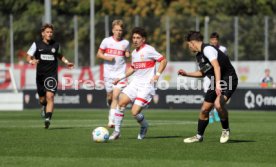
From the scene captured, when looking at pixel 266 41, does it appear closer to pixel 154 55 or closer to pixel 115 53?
pixel 115 53

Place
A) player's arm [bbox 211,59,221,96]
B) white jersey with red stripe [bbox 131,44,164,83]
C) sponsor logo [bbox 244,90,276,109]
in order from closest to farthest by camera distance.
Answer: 1. player's arm [bbox 211,59,221,96]
2. white jersey with red stripe [bbox 131,44,164,83]
3. sponsor logo [bbox 244,90,276,109]

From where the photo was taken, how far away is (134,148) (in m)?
14.6

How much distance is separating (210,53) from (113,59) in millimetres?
6207

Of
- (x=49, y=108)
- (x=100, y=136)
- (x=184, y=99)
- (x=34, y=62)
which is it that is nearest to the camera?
(x=100, y=136)

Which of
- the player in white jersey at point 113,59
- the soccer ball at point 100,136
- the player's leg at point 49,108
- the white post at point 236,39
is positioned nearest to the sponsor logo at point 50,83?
the player's leg at point 49,108

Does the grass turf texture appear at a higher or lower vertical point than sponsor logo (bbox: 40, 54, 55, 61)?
lower

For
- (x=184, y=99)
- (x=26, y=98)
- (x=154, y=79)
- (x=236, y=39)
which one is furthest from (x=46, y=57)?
(x=236, y=39)

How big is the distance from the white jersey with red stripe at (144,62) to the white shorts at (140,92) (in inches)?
4.9

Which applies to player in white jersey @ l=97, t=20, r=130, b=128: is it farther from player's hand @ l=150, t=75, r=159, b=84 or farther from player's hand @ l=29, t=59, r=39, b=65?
player's hand @ l=150, t=75, r=159, b=84

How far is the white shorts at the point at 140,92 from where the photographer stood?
16688 mm

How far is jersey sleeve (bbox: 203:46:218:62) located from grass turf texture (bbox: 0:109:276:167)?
153 centimetres

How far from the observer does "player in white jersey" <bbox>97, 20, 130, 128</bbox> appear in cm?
2055

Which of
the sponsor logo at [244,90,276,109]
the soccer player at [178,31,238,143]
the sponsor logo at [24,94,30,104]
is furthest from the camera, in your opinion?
the sponsor logo at [24,94,30,104]

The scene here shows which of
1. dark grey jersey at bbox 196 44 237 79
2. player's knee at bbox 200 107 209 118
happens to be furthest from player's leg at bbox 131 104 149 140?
dark grey jersey at bbox 196 44 237 79
